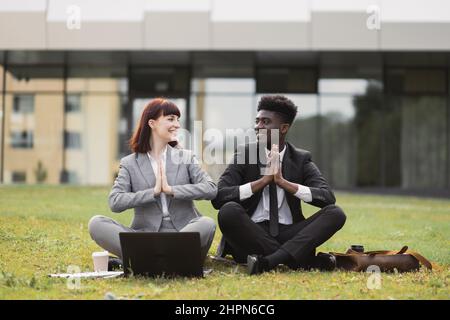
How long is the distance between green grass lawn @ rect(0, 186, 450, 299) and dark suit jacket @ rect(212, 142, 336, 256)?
0.57 metres

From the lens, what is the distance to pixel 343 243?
7.57 meters

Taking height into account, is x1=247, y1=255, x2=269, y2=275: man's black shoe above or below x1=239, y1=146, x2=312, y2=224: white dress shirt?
below

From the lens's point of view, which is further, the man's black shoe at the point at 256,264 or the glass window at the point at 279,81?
the glass window at the point at 279,81

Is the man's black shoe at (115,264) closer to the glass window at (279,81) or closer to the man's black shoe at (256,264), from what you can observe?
the man's black shoe at (256,264)

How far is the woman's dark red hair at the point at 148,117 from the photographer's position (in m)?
5.39

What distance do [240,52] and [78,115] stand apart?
18.3 ft

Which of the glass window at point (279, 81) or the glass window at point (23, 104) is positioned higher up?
the glass window at point (279, 81)

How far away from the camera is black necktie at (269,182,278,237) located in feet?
18.3

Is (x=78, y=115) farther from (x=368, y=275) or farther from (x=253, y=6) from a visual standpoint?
(x=368, y=275)

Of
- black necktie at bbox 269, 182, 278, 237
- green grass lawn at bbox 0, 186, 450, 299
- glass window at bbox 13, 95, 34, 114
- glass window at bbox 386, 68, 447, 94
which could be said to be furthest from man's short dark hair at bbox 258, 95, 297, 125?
glass window at bbox 13, 95, 34, 114

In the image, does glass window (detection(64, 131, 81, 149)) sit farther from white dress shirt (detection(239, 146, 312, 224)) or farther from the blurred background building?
white dress shirt (detection(239, 146, 312, 224))

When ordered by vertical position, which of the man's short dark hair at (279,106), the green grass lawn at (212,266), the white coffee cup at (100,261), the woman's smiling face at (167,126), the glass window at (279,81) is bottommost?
the green grass lawn at (212,266)

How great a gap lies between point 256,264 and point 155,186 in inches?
39.5

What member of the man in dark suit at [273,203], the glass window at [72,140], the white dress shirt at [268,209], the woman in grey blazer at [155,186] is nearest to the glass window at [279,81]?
the glass window at [72,140]
